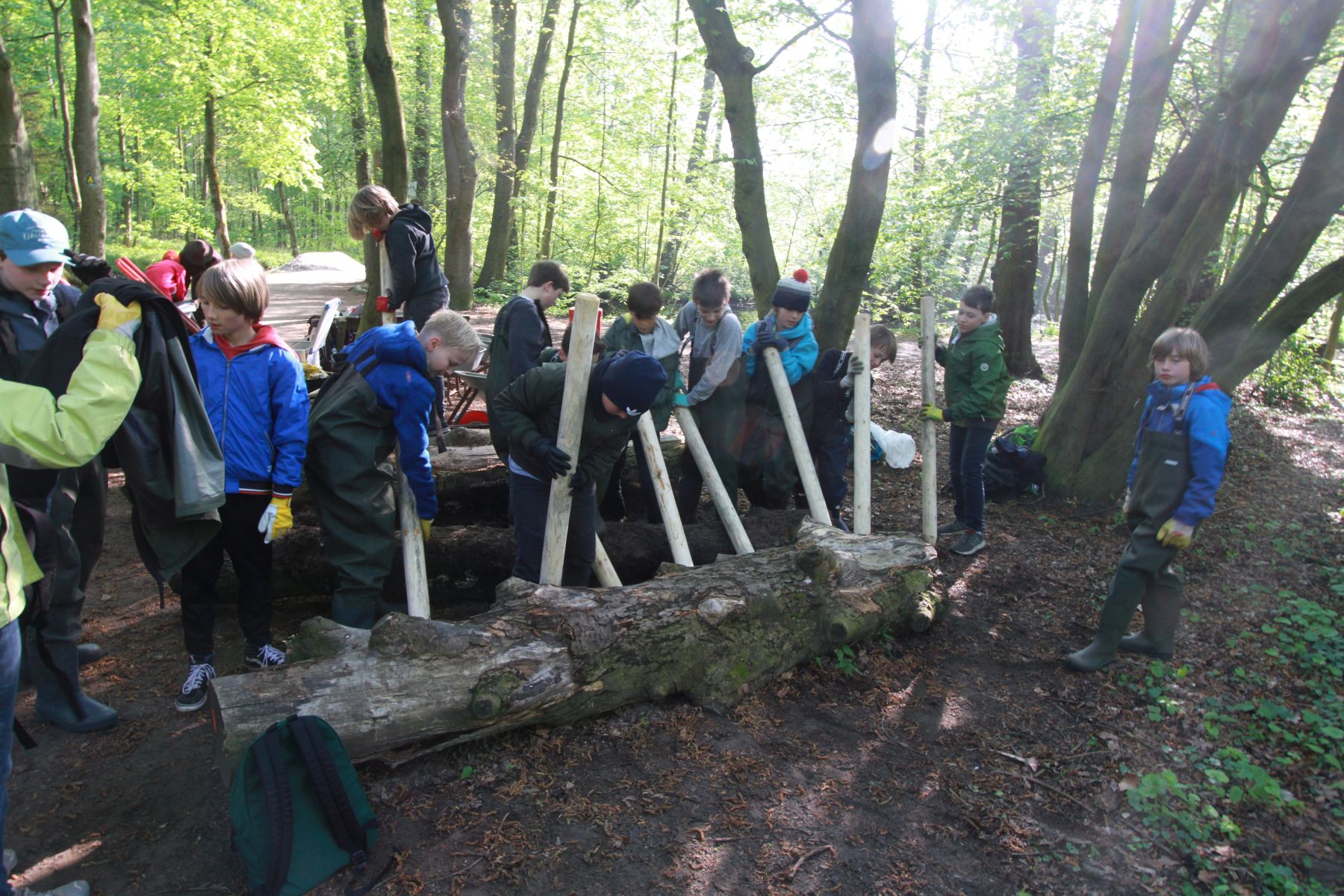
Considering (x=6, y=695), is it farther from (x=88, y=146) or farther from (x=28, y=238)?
(x=88, y=146)

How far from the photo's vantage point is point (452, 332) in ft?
12.3

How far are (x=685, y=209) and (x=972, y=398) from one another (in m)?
12.5

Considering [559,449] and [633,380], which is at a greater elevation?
[633,380]

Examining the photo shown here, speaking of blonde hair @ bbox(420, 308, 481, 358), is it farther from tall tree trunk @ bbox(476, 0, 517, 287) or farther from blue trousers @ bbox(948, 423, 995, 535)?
tall tree trunk @ bbox(476, 0, 517, 287)

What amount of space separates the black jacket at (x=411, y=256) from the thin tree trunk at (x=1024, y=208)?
23.0 ft

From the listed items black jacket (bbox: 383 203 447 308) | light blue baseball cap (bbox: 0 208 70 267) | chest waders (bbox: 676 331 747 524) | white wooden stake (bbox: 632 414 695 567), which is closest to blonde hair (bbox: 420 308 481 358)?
white wooden stake (bbox: 632 414 695 567)

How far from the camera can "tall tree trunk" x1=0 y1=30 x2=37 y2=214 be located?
7.69 meters

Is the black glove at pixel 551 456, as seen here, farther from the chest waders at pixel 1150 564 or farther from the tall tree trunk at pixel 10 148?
the tall tree trunk at pixel 10 148

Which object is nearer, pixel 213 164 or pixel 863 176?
pixel 863 176

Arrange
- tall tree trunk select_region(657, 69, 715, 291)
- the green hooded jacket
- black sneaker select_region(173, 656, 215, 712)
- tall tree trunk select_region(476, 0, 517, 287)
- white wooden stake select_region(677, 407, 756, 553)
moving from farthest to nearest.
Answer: tall tree trunk select_region(657, 69, 715, 291), tall tree trunk select_region(476, 0, 517, 287), the green hooded jacket, white wooden stake select_region(677, 407, 756, 553), black sneaker select_region(173, 656, 215, 712)

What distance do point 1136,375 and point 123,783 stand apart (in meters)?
7.26

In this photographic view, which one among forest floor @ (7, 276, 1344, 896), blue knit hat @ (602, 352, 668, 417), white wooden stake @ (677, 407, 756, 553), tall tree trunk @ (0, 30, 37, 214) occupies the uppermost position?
tall tree trunk @ (0, 30, 37, 214)

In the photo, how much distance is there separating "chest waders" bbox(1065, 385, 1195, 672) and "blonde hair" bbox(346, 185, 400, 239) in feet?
17.1

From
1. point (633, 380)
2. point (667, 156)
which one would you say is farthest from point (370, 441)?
point (667, 156)
